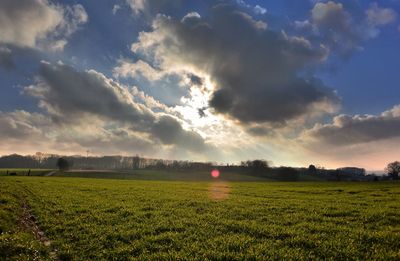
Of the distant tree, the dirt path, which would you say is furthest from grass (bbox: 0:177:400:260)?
the distant tree

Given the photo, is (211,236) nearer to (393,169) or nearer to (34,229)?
(34,229)

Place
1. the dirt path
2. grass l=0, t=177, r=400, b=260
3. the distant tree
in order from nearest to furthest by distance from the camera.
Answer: grass l=0, t=177, r=400, b=260 < the dirt path < the distant tree

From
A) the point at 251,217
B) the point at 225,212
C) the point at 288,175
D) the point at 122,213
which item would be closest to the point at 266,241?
the point at 251,217

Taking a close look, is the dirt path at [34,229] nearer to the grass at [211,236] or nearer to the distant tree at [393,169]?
the grass at [211,236]

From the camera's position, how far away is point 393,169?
179375 millimetres

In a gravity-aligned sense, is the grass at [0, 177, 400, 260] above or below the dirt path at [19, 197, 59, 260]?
above

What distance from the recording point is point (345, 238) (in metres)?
15.1

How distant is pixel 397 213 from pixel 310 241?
516 inches

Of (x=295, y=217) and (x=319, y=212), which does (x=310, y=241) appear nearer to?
(x=295, y=217)

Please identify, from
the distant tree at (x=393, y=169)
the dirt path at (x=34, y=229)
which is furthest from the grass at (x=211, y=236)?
the distant tree at (x=393, y=169)

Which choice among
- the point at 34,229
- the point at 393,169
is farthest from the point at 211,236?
the point at 393,169

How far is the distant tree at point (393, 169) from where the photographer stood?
17169cm

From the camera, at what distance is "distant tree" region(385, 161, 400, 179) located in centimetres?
17169

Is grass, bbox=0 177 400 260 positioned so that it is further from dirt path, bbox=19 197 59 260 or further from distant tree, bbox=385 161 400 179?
distant tree, bbox=385 161 400 179
